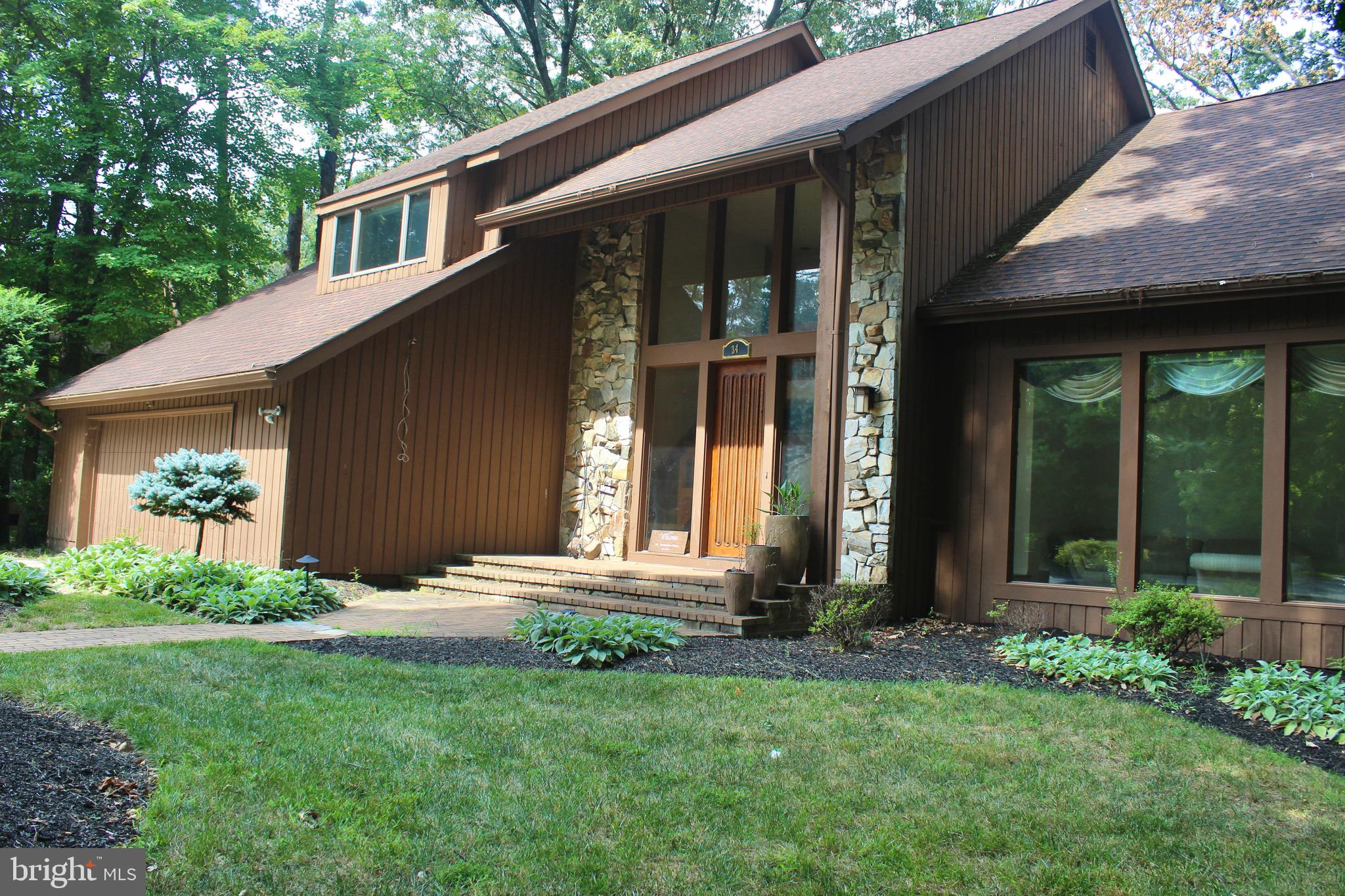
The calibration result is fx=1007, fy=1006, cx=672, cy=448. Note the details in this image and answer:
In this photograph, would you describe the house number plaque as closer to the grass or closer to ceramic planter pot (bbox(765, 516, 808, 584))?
ceramic planter pot (bbox(765, 516, 808, 584))

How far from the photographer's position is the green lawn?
9.68ft

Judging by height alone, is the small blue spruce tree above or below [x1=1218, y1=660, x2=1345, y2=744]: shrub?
above

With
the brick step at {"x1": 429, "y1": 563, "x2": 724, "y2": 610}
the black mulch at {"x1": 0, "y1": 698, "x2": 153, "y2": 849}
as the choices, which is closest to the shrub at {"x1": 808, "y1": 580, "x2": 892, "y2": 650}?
the brick step at {"x1": 429, "y1": 563, "x2": 724, "y2": 610}

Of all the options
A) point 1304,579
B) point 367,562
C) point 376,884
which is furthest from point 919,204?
point 376,884

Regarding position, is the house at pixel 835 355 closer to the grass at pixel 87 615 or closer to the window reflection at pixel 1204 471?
the window reflection at pixel 1204 471

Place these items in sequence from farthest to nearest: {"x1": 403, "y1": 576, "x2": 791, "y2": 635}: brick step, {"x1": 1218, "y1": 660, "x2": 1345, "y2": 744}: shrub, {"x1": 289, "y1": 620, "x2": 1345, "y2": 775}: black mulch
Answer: {"x1": 403, "y1": 576, "x2": 791, "y2": 635}: brick step < {"x1": 289, "y1": 620, "x2": 1345, "y2": 775}: black mulch < {"x1": 1218, "y1": 660, "x2": 1345, "y2": 744}: shrub

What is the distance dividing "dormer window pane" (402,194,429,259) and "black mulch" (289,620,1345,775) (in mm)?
6398

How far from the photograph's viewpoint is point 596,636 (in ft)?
20.5

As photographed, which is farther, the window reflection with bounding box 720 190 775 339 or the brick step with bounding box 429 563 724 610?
the window reflection with bounding box 720 190 775 339

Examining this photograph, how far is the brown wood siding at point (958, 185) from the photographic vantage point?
871 cm

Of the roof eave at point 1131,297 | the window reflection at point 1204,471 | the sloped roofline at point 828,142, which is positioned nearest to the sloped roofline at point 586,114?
the sloped roofline at point 828,142

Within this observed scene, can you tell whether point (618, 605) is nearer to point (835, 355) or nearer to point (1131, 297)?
point (835, 355)


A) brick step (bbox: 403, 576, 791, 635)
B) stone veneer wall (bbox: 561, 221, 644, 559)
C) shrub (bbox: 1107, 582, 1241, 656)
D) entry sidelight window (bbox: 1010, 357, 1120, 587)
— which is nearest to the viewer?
shrub (bbox: 1107, 582, 1241, 656)

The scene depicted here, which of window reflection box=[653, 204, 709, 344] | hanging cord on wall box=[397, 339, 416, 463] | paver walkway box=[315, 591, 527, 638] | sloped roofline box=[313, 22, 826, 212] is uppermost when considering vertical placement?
sloped roofline box=[313, 22, 826, 212]
